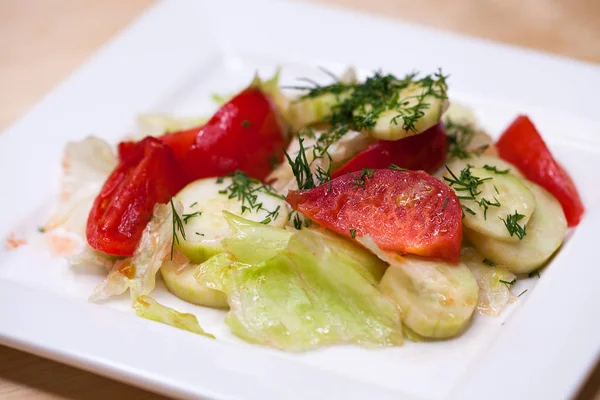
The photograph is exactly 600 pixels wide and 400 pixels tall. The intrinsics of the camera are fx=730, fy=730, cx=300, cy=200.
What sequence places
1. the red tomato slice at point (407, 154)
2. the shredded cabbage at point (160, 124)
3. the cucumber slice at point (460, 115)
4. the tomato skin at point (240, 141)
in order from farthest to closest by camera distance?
1. the shredded cabbage at point (160, 124)
2. the cucumber slice at point (460, 115)
3. the tomato skin at point (240, 141)
4. the red tomato slice at point (407, 154)

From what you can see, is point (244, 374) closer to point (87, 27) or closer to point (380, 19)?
point (380, 19)

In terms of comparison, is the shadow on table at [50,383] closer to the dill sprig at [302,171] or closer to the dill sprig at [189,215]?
the dill sprig at [189,215]

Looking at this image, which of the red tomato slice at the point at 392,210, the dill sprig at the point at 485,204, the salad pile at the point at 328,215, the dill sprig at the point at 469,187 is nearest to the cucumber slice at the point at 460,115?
the salad pile at the point at 328,215

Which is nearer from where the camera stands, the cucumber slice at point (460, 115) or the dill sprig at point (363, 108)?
the dill sprig at point (363, 108)

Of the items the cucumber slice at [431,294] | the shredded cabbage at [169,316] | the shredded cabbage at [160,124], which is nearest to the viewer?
the cucumber slice at [431,294]

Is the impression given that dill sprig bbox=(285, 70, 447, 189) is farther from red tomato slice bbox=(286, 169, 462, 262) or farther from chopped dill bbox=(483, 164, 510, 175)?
chopped dill bbox=(483, 164, 510, 175)

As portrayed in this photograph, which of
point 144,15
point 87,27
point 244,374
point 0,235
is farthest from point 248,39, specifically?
point 244,374

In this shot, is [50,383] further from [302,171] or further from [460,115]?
[460,115]
